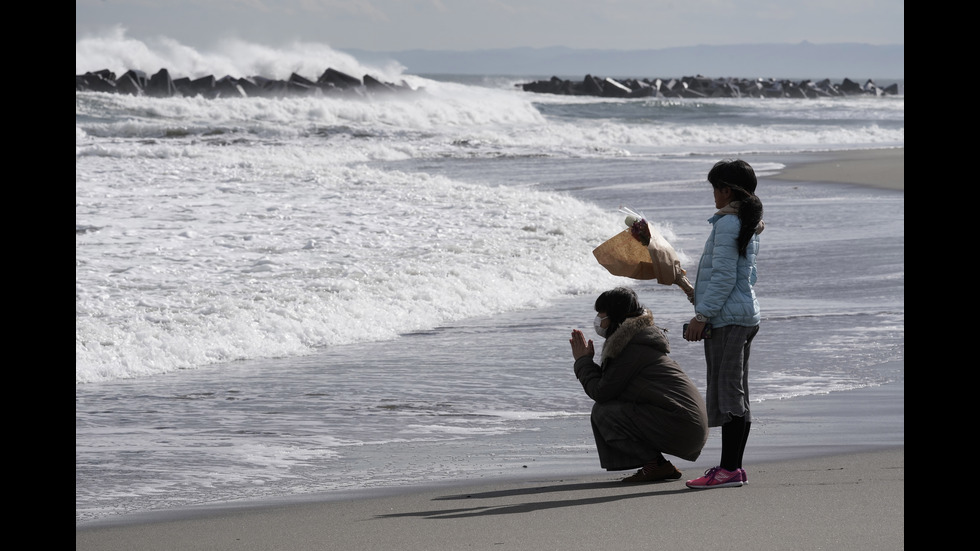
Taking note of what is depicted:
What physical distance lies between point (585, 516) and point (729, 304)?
1043mm

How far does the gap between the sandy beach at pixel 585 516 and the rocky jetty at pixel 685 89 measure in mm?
67361

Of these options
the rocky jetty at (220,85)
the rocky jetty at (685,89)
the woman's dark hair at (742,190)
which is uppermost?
the rocky jetty at (685,89)

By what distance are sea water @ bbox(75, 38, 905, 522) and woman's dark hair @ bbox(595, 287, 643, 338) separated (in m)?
0.79

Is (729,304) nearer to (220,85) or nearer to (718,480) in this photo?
(718,480)

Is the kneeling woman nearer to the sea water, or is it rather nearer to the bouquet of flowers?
the bouquet of flowers

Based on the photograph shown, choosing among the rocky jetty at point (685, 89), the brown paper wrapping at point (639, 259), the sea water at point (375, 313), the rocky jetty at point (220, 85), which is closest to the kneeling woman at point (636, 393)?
the brown paper wrapping at point (639, 259)

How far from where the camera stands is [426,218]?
13.2 metres

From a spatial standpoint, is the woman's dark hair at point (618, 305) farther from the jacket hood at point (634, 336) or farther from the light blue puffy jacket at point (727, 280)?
the light blue puffy jacket at point (727, 280)

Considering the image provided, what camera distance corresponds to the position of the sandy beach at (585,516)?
3541mm

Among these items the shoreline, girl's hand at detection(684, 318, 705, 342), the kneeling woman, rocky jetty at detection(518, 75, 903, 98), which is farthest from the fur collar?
rocky jetty at detection(518, 75, 903, 98)

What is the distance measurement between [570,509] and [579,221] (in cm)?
963

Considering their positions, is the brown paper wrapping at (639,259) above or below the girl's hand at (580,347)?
above

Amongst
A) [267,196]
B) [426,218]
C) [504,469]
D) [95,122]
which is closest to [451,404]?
[504,469]

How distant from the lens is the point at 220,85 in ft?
165
